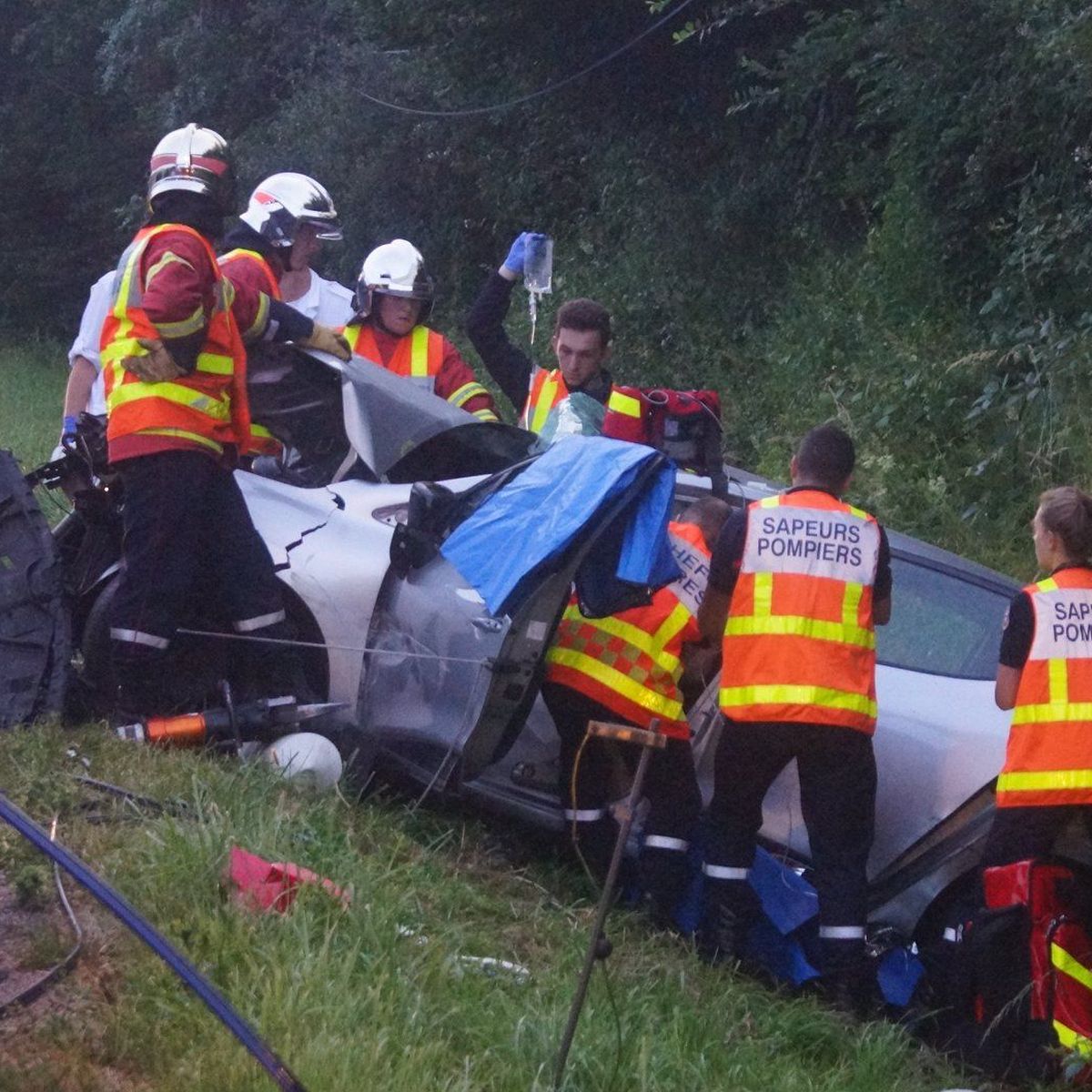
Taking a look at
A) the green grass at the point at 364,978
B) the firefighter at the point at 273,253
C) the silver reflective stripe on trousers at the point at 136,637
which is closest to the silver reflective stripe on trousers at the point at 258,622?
the silver reflective stripe on trousers at the point at 136,637

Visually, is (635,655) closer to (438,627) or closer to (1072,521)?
(438,627)

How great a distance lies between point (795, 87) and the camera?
37.5 feet

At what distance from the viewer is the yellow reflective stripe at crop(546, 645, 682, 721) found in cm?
478

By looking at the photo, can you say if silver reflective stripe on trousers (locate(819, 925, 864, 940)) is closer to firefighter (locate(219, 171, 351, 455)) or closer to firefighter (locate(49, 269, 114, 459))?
firefighter (locate(219, 171, 351, 455))

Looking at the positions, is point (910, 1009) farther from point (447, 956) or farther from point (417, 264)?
point (417, 264)

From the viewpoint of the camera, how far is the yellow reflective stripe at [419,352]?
6.97 m

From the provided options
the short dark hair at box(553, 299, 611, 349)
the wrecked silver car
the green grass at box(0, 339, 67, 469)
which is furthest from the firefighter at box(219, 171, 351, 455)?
the green grass at box(0, 339, 67, 469)

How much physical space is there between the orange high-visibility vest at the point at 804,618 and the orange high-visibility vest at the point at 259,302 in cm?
187

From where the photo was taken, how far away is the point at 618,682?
479 centimetres

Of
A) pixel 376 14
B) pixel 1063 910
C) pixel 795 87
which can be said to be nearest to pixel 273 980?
pixel 1063 910

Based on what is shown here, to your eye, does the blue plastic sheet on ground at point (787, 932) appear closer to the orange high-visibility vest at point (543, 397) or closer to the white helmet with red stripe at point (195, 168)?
the orange high-visibility vest at point (543, 397)

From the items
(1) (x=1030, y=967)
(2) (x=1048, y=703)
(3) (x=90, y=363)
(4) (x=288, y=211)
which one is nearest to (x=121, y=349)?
(3) (x=90, y=363)

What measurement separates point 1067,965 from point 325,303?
4.58 metres

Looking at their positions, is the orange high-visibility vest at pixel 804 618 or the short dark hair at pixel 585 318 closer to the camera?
the orange high-visibility vest at pixel 804 618
